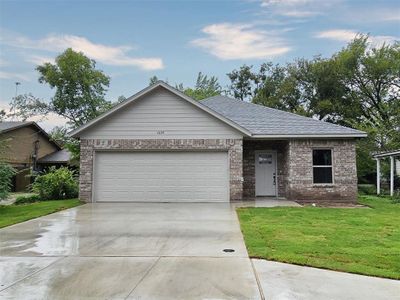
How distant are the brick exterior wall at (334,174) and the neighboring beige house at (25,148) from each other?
19.4 meters

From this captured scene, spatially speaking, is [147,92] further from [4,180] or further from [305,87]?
[305,87]

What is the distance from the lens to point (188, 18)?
50.4 ft

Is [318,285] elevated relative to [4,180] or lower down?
lower down

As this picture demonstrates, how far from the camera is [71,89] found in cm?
3572

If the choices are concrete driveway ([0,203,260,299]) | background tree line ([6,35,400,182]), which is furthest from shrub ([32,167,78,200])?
background tree line ([6,35,400,182])

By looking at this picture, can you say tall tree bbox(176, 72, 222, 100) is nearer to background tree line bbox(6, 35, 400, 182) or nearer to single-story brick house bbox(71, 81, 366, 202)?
background tree line bbox(6, 35, 400, 182)

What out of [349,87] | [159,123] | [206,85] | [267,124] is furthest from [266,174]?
[206,85]

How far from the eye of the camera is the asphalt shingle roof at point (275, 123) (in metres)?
15.1

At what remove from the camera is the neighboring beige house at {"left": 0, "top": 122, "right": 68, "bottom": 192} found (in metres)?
27.0

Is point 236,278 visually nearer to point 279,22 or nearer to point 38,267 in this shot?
point 38,267

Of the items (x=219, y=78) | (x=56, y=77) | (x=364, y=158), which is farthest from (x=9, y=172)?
(x=219, y=78)

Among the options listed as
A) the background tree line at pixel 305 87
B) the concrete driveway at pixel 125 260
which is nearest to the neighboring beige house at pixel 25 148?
the background tree line at pixel 305 87

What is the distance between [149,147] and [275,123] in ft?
18.4

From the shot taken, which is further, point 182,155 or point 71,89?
point 71,89
